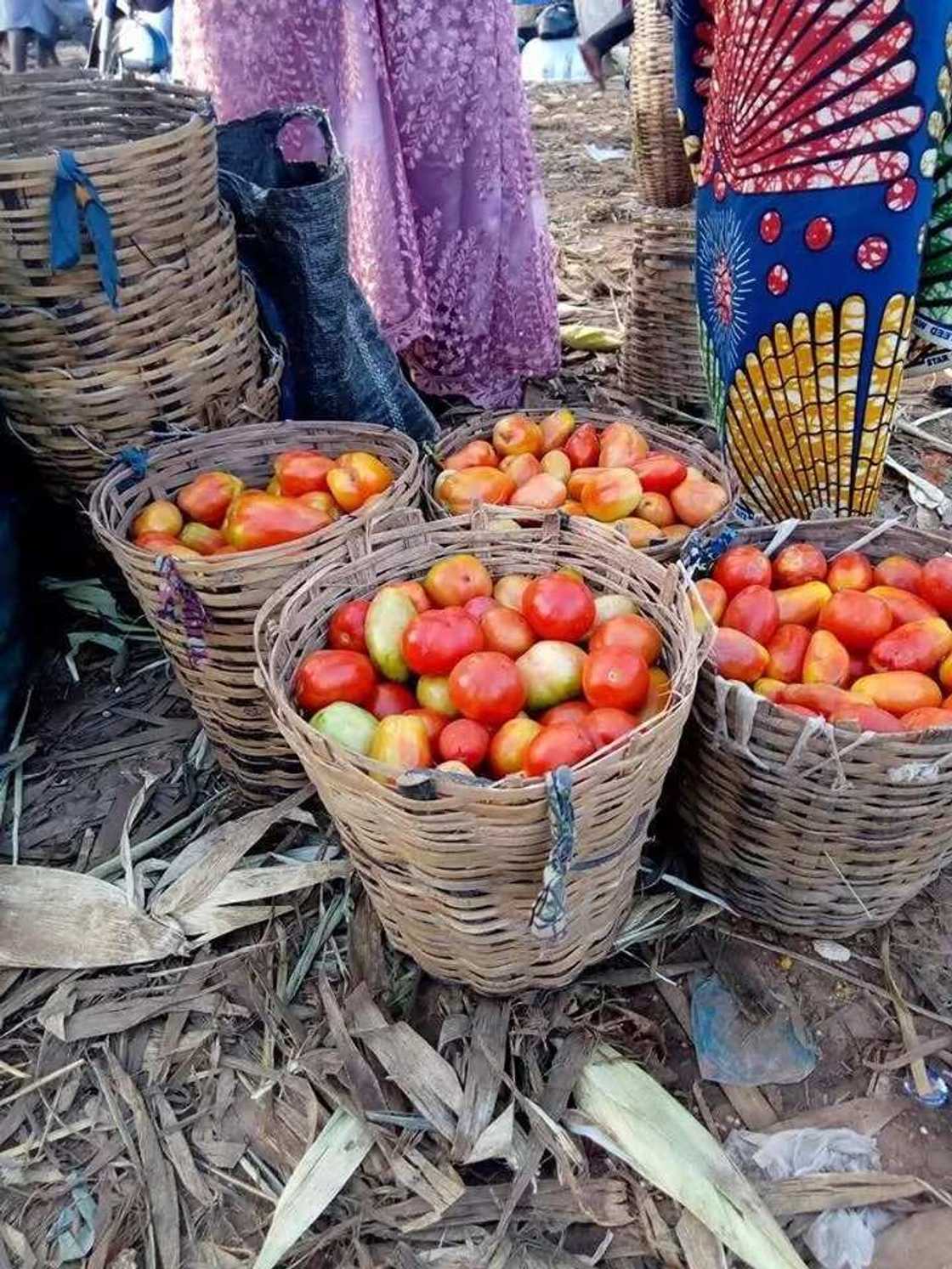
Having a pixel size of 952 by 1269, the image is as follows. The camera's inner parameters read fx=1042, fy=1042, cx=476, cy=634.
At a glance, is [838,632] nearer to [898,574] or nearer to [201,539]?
[898,574]

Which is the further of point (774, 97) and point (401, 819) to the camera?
point (774, 97)

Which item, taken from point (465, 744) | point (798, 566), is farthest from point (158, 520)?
point (798, 566)

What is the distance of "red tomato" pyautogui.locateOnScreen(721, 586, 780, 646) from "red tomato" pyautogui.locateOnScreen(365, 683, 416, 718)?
23.8 inches

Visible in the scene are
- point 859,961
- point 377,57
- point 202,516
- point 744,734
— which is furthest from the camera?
point 377,57

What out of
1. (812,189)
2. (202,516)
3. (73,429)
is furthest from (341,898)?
(812,189)

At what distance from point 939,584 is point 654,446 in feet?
2.91

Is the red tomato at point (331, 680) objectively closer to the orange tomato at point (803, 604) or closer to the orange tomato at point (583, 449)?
the orange tomato at point (803, 604)

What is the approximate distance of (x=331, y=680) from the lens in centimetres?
174

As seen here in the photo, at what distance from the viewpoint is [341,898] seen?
6.77ft

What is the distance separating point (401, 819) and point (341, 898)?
72 cm

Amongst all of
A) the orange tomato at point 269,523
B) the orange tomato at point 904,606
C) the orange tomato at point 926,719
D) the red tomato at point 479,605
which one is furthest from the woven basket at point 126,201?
the orange tomato at point 926,719

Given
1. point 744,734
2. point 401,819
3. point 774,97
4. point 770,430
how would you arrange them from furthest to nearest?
point 770,430, point 774,97, point 744,734, point 401,819

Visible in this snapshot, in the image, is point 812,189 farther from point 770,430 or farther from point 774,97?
point 770,430

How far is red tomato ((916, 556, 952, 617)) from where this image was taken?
1961 millimetres
